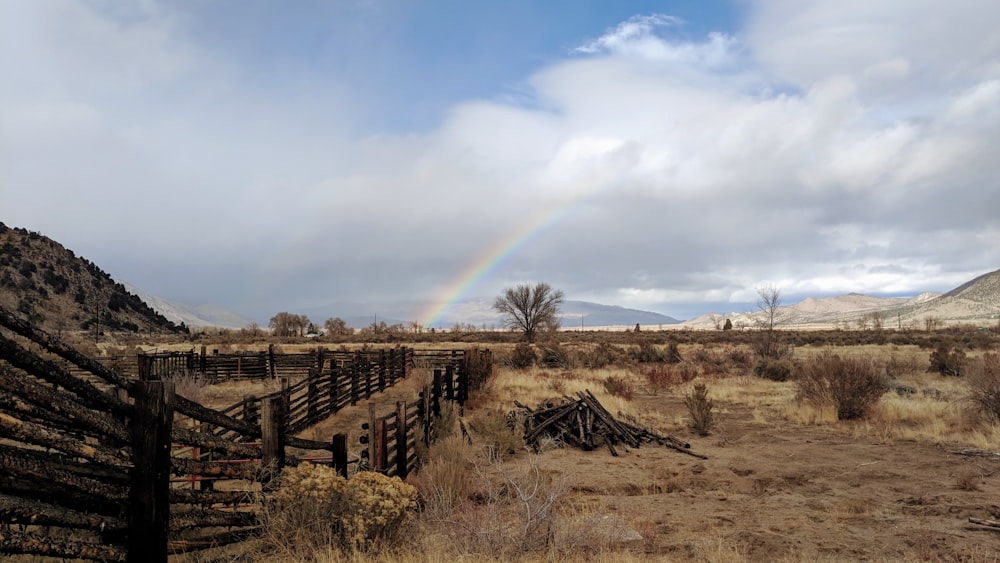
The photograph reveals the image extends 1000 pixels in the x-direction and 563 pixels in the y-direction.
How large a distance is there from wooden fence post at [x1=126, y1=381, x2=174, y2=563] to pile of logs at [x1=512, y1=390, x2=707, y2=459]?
31.9 feet

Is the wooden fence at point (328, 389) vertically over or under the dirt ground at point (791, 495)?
A: over

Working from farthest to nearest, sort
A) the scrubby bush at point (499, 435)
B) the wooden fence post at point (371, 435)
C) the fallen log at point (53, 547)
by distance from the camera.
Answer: the scrubby bush at point (499, 435) < the wooden fence post at point (371, 435) < the fallen log at point (53, 547)

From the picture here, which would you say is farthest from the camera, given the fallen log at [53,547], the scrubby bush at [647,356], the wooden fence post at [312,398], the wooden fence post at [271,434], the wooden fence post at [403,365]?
the scrubby bush at [647,356]

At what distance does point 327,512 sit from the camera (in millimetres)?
5094

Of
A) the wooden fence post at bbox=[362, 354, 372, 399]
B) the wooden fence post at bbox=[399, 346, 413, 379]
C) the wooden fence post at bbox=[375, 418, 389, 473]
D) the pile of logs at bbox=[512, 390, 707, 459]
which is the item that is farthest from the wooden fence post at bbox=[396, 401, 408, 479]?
the wooden fence post at bbox=[399, 346, 413, 379]

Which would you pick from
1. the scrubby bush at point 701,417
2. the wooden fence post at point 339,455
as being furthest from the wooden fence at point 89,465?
the scrubby bush at point 701,417

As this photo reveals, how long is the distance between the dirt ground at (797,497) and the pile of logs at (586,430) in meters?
0.40

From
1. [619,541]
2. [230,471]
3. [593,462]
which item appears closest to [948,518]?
[619,541]

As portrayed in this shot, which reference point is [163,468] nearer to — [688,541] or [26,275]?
[688,541]

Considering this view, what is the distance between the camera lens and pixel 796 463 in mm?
11664

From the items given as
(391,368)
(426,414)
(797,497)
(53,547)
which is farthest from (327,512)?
(391,368)

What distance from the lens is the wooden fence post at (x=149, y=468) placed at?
13.5 feet

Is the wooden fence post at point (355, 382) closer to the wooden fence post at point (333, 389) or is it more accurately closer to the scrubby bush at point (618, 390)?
the wooden fence post at point (333, 389)

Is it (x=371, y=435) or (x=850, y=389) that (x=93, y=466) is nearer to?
(x=371, y=435)
